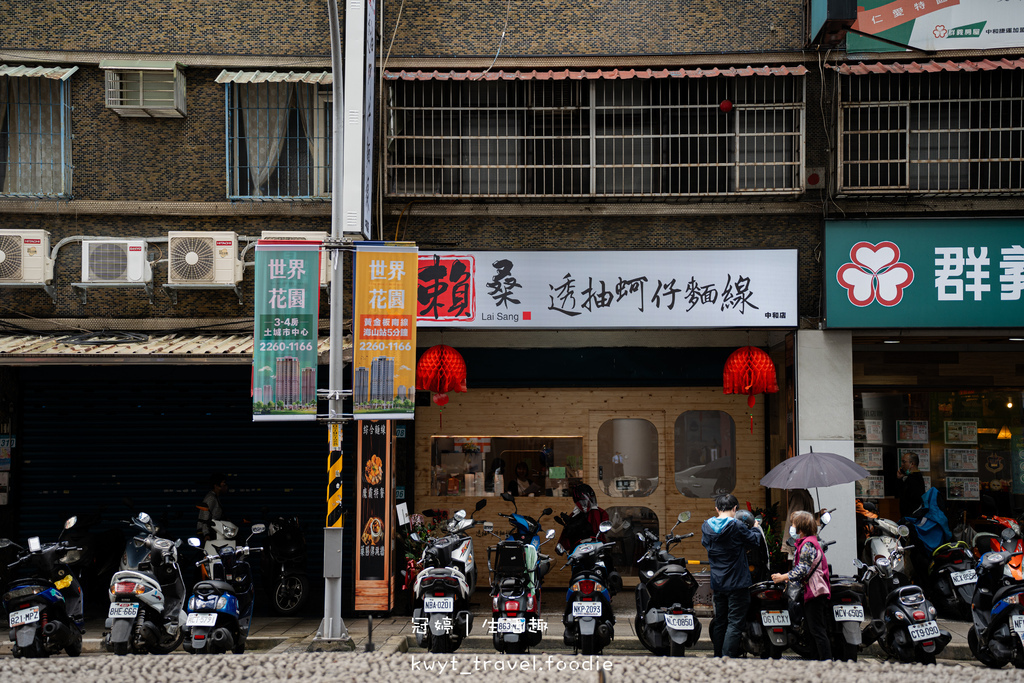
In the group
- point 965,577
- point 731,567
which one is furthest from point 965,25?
point 731,567

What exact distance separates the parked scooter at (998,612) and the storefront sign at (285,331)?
8055 millimetres

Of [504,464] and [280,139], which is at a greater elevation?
[280,139]

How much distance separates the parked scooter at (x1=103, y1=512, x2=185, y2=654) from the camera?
8883mm

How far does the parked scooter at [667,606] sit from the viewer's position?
8.77 meters

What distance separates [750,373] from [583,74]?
17.1 ft

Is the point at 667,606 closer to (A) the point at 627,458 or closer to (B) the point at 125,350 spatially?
(A) the point at 627,458

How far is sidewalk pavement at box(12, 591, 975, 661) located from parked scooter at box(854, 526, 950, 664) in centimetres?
80

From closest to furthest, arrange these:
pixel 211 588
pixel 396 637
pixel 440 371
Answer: pixel 211 588 < pixel 396 637 < pixel 440 371

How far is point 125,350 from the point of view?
35.9 ft

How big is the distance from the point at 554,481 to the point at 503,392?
180 centimetres

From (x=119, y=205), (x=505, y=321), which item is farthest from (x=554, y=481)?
(x=119, y=205)

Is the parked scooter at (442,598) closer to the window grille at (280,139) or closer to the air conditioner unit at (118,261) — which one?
the window grille at (280,139)

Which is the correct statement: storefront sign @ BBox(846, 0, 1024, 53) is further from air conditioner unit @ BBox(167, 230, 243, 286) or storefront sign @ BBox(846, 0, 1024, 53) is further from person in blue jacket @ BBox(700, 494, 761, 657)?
air conditioner unit @ BBox(167, 230, 243, 286)

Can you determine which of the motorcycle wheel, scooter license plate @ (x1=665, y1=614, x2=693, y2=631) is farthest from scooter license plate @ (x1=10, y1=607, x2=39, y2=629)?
scooter license plate @ (x1=665, y1=614, x2=693, y2=631)
